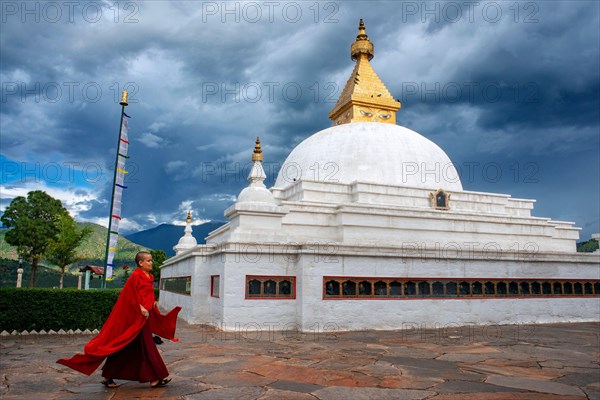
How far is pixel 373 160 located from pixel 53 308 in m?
13.9

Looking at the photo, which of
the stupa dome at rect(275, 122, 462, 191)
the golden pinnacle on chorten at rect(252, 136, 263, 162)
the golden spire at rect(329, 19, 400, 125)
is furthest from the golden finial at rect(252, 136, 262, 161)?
the golden spire at rect(329, 19, 400, 125)

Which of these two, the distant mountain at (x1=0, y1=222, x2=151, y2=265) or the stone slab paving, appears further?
the distant mountain at (x1=0, y1=222, x2=151, y2=265)

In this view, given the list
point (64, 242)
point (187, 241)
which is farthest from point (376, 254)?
point (64, 242)

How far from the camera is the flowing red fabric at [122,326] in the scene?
538 centimetres

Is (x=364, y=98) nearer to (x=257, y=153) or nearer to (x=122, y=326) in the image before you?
(x=257, y=153)

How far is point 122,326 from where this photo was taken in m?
5.61

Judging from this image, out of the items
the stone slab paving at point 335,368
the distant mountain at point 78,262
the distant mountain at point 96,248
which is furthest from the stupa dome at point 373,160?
the distant mountain at point 96,248

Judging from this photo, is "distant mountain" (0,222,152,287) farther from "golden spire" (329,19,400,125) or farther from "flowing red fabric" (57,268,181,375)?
"flowing red fabric" (57,268,181,375)

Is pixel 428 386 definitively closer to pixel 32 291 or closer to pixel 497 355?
pixel 497 355

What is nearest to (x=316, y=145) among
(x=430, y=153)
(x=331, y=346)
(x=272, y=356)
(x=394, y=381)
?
(x=430, y=153)

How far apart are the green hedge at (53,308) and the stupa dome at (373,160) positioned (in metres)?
10.3

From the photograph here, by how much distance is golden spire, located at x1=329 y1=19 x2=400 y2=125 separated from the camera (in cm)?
2492

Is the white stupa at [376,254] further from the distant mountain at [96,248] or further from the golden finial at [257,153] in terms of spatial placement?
the distant mountain at [96,248]

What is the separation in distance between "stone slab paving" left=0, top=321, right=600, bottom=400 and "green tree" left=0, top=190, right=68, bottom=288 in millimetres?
26002
